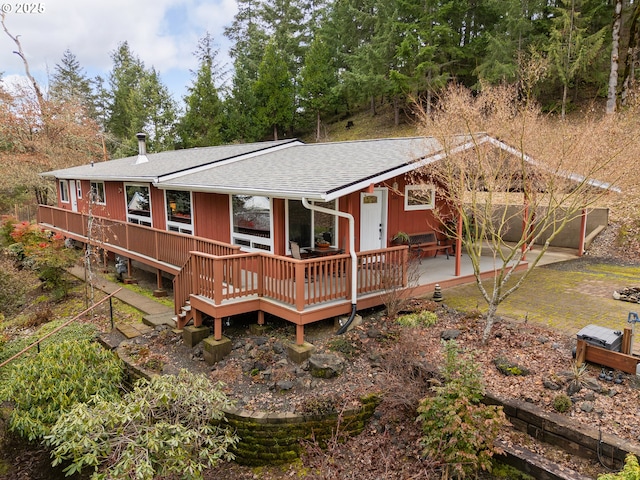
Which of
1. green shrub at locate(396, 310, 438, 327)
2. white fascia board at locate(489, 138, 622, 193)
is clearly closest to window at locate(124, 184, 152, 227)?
green shrub at locate(396, 310, 438, 327)

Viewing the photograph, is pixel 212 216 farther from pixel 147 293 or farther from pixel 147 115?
pixel 147 115

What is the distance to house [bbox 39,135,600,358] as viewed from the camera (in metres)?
7.68

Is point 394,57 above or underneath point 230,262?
above

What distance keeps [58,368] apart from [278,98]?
2862cm

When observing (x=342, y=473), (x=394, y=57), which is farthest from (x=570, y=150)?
(x=394, y=57)

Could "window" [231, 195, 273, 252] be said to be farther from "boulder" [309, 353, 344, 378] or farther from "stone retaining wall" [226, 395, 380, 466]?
"stone retaining wall" [226, 395, 380, 466]

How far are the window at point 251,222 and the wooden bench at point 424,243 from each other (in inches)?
155

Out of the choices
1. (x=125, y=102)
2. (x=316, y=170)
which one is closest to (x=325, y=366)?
(x=316, y=170)

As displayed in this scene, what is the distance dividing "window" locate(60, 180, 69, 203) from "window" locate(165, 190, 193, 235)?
Result: 10.7m

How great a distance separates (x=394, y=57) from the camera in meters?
27.7

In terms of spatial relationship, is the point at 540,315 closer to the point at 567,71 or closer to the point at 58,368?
the point at 58,368

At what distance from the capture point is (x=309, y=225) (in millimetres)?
10258

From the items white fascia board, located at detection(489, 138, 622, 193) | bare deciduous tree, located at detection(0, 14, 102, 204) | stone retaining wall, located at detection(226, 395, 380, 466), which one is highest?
bare deciduous tree, located at detection(0, 14, 102, 204)

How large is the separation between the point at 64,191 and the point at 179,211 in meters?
12.2
